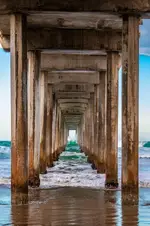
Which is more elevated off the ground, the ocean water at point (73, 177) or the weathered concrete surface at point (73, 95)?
the weathered concrete surface at point (73, 95)

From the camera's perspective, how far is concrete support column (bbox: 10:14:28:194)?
1145cm

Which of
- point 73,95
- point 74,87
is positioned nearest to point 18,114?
point 74,87

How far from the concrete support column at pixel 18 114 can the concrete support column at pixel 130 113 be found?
2.06 metres

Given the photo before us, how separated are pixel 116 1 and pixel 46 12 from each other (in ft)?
5.10

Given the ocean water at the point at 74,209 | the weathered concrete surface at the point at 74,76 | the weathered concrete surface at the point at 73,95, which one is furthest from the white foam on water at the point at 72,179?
the weathered concrete surface at the point at 73,95

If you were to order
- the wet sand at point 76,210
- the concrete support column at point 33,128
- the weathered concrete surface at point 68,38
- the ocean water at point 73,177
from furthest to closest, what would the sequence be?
the ocean water at point 73,177 < the weathered concrete surface at point 68,38 < the concrete support column at point 33,128 < the wet sand at point 76,210

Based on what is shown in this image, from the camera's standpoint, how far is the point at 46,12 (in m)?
12.2

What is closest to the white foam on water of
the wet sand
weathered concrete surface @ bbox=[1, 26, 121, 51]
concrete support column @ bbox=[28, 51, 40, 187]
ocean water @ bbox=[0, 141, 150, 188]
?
ocean water @ bbox=[0, 141, 150, 188]

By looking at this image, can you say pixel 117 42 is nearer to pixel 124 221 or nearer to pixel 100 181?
pixel 100 181

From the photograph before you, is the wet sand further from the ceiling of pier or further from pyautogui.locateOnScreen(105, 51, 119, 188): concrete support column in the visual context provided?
the ceiling of pier

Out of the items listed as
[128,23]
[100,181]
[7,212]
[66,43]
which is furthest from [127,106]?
[100,181]

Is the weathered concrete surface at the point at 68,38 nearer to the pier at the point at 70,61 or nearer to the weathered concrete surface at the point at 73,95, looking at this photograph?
the pier at the point at 70,61

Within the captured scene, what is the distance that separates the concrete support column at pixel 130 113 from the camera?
1152 cm

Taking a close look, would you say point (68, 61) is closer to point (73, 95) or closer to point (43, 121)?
point (43, 121)
